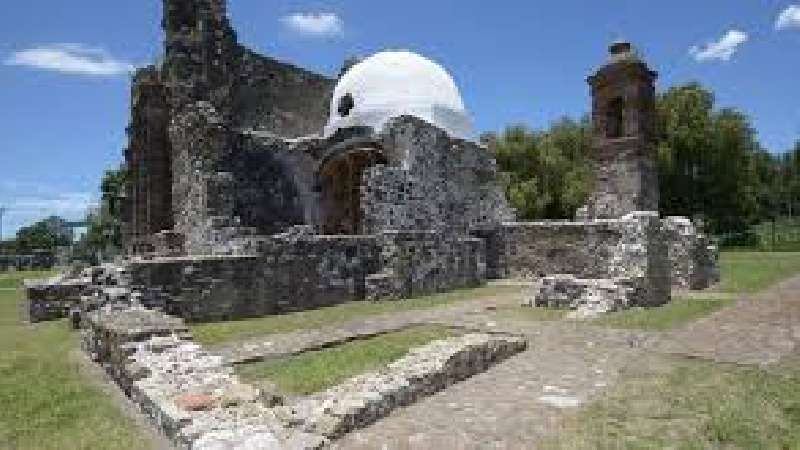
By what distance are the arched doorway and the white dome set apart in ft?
2.80

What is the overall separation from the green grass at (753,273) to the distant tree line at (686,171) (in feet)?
51.1

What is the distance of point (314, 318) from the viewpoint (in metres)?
12.2

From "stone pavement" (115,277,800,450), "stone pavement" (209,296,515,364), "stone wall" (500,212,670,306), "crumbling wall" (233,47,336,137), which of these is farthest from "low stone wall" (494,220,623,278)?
"crumbling wall" (233,47,336,137)

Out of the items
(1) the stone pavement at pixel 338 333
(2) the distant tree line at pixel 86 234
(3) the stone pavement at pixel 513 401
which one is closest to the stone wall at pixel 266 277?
(1) the stone pavement at pixel 338 333

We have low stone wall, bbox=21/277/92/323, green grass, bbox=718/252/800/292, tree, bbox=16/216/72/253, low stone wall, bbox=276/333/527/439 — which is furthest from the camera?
tree, bbox=16/216/72/253

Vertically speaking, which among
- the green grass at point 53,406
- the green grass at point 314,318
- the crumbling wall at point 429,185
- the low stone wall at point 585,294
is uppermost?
the crumbling wall at point 429,185

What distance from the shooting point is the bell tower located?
805 inches

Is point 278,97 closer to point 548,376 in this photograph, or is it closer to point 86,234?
point 548,376

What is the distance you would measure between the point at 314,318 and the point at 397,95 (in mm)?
9403

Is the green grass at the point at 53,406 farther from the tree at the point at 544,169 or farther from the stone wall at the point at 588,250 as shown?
the tree at the point at 544,169

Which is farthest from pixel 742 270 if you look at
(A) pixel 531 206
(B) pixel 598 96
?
(A) pixel 531 206

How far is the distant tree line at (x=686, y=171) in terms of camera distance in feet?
129

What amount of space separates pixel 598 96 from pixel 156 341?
16.7 m

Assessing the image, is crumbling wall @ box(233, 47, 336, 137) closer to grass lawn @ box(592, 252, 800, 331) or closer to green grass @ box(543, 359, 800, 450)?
grass lawn @ box(592, 252, 800, 331)
